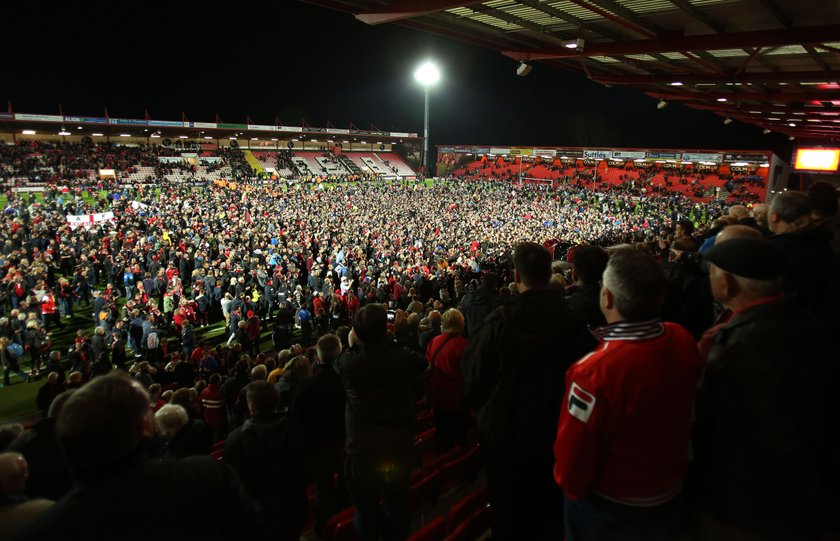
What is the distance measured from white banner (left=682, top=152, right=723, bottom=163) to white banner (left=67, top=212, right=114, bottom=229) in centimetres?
4446

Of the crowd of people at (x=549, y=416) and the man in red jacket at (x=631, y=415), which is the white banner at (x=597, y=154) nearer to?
the crowd of people at (x=549, y=416)

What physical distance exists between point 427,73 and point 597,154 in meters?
21.9

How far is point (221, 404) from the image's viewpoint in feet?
17.6

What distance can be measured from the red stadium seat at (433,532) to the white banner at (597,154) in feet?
165

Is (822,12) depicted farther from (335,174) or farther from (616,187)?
(335,174)

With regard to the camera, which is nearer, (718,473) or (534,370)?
(718,473)

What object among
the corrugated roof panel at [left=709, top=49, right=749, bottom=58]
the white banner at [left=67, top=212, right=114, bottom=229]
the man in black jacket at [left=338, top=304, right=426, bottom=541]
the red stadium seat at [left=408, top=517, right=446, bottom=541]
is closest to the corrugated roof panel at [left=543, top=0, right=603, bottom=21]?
the corrugated roof panel at [left=709, top=49, right=749, bottom=58]

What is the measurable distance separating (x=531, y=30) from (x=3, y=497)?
28.0 ft

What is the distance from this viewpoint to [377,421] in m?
2.89

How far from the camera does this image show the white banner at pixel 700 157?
39500 millimetres

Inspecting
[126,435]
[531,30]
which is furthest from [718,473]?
[531,30]

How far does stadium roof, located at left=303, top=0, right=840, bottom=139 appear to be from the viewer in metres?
5.99

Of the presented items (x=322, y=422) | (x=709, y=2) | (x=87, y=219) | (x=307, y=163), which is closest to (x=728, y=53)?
(x=709, y=2)

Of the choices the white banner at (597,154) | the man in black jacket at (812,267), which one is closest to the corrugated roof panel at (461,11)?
the man in black jacket at (812,267)
